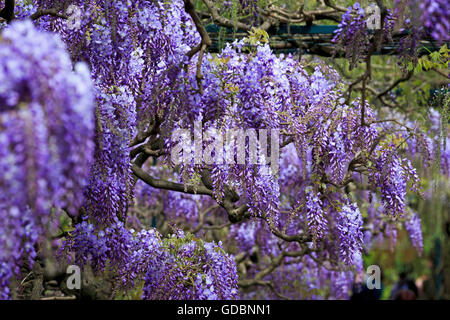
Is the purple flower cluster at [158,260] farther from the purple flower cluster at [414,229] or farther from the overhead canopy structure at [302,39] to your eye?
the purple flower cluster at [414,229]

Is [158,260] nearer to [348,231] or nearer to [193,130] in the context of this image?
[193,130]

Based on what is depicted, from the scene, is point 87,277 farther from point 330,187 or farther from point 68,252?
point 330,187

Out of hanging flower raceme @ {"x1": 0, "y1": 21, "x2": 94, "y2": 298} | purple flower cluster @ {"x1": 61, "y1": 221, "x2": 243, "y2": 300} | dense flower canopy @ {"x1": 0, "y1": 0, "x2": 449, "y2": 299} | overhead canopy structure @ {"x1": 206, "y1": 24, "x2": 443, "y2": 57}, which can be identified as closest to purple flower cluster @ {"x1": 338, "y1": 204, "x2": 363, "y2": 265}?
dense flower canopy @ {"x1": 0, "y1": 0, "x2": 449, "y2": 299}

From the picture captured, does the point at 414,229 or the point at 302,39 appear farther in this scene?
the point at 414,229

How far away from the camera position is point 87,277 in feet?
13.4

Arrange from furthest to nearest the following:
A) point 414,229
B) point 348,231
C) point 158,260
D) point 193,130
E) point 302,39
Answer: point 414,229 → point 302,39 → point 348,231 → point 158,260 → point 193,130

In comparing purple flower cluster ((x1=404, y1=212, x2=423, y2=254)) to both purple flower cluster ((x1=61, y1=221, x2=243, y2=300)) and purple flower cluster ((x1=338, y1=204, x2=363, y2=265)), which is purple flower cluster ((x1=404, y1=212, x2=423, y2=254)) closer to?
purple flower cluster ((x1=338, y1=204, x2=363, y2=265))

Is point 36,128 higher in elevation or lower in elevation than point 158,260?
higher

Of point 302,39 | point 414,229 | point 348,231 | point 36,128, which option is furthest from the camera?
point 414,229

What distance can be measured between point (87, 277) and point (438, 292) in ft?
19.5

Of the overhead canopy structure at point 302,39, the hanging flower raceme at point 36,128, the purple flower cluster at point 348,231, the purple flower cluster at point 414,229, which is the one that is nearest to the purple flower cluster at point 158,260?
the purple flower cluster at point 348,231

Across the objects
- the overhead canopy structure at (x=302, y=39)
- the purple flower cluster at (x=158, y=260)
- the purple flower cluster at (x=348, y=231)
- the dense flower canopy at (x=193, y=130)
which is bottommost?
the purple flower cluster at (x=158, y=260)

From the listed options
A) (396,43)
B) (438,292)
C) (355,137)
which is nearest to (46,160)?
(355,137)

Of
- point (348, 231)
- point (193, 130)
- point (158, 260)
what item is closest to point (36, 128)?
point (193, 130)
